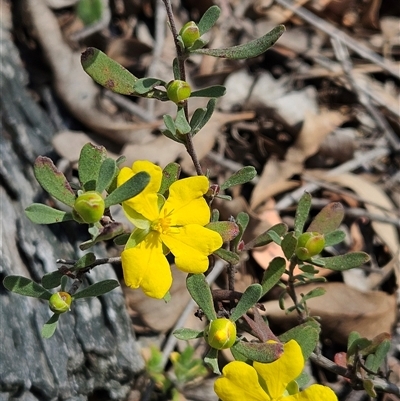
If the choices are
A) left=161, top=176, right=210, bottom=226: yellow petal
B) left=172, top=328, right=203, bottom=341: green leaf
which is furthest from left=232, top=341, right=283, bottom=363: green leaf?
left=161, top=176, right=210, bottom=226: yellow petal

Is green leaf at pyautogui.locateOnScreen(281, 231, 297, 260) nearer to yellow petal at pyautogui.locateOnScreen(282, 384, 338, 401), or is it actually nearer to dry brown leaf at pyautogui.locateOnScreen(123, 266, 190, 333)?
yellow petal at pyautogui.locateOnScreen(282, 384, 338, 401)

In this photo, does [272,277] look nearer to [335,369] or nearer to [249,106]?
[335,369]

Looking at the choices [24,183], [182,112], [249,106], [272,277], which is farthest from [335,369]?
[249,106]

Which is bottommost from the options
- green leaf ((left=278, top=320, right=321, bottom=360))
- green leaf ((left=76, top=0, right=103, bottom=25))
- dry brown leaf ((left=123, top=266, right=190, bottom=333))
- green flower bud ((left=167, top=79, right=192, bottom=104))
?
dry brown leaf ((left=123, top=266, right=190, bottom=333))

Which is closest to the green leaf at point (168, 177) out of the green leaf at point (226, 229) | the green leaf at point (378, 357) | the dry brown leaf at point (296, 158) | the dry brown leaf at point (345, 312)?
the green leaf at point (226, 229)

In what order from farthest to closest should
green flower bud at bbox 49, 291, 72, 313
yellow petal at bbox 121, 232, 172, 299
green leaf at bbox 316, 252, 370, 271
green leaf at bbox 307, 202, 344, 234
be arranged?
green leaf at bbox 307, 202, 344, 234 → green leaf at bbox 316, 252, 370, 271 → green flower bud at bbox 49, 291, 72, 313 → yellow petal at bbox 121, 232, 172, 299

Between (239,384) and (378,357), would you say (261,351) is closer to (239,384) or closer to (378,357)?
(239,384)

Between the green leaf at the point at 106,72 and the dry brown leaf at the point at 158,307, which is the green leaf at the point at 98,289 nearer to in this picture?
the green leaf at the point at 106,72

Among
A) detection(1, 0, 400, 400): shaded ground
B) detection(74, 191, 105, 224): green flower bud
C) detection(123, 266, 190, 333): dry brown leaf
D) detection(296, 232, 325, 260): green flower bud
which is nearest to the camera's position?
detection(74, 191, 105, 224): green flower bud
